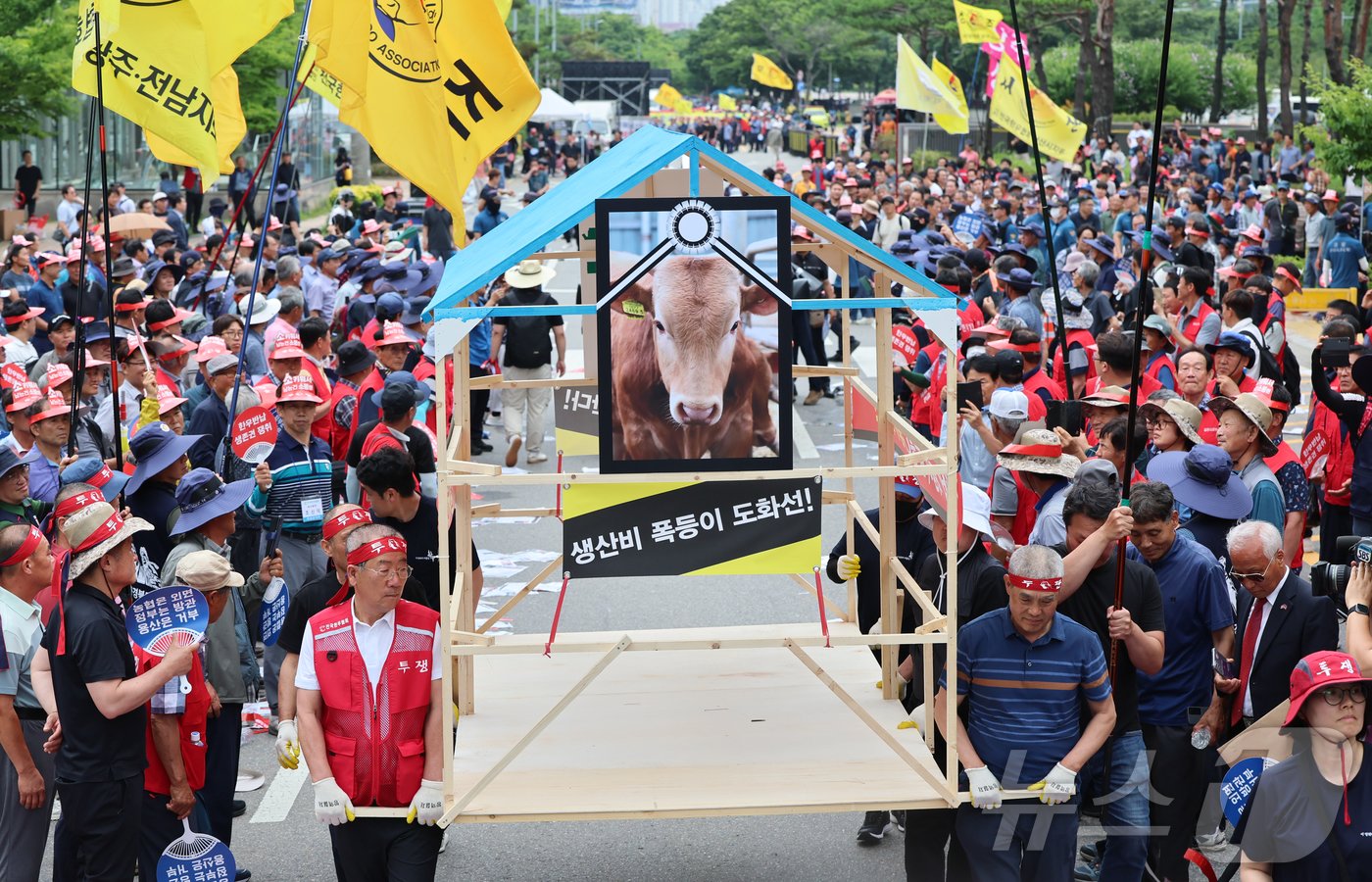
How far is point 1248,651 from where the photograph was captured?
254 inches

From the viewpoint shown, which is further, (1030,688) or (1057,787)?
(1030,688)

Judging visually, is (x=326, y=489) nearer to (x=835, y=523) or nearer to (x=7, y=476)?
(x=7, y=476)

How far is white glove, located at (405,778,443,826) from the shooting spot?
5398mm

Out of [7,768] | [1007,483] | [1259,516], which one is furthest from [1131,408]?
[7,768]

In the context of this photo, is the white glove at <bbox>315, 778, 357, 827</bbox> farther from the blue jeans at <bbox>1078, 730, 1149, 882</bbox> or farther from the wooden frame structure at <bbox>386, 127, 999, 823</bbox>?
the blue jeans at <bbox>1078, 730, 1149, 882</bbox>

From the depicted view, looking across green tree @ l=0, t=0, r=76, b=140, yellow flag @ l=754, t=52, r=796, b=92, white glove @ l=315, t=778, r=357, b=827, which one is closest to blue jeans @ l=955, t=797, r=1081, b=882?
white glove @ l=315, t=778, r=357, b=827

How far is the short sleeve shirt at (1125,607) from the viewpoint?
5.92 meters

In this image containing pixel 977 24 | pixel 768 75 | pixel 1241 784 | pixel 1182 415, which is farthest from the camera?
pixel 768 75

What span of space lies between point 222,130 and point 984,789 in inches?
220

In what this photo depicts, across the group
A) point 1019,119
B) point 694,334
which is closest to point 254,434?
point 694,334

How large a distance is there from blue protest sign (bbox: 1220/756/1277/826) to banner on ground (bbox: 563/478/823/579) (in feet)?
5.28

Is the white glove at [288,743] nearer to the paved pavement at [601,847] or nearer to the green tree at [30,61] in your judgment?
the paved pavement at [601,847]

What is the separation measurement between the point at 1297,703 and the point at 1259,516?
8.63 feet

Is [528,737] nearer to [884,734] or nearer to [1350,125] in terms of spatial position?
[884,734]
